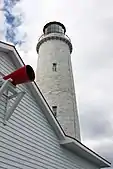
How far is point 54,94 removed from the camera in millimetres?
13164

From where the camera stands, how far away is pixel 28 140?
6.91 meters

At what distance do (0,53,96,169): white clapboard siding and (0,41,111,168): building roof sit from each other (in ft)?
0.50

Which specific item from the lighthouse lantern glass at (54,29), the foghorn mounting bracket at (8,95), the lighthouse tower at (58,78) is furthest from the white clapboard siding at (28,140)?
the lighthouse lantern glass at (54,29)

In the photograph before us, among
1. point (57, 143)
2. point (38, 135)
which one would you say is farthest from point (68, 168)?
point (38, 135)

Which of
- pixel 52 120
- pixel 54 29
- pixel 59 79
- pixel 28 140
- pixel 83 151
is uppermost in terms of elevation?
pixel 54 29

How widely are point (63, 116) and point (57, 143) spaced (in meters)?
4.01

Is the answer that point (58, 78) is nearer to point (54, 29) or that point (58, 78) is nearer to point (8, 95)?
point (54, 29)

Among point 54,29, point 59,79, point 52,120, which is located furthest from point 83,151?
point 54,29

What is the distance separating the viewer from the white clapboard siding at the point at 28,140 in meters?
6.05

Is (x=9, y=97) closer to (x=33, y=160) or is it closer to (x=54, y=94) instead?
(x=33, y=160)

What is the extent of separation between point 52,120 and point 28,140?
171 cm

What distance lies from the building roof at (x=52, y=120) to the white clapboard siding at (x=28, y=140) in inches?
6.0

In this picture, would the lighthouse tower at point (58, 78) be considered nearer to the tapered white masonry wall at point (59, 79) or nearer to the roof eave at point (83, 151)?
the tapered white masonry wall at point (59, 79)

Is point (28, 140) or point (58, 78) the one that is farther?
point (58, 78)
